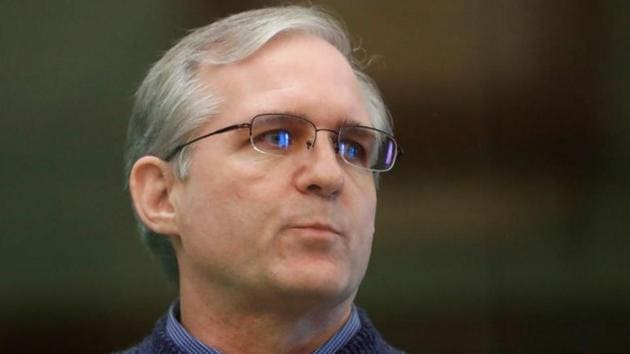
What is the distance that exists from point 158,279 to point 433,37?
3.79 feet

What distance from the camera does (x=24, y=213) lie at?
11.0 ft

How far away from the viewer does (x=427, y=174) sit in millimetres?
3396

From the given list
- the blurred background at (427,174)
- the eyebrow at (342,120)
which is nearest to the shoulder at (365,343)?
the eyebrow at (342,120)

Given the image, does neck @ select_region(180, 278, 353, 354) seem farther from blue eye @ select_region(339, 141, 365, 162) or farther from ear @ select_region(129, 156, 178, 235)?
blue eye @ select_region(339, 141, 365, 162)

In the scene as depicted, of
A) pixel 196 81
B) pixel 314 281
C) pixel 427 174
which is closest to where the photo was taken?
pixel 314 281

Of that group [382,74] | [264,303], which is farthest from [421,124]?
[264,303]

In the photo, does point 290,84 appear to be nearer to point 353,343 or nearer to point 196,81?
point 196,81

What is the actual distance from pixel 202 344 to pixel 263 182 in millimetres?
372

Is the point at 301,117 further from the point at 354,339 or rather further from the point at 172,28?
the point at 172,28

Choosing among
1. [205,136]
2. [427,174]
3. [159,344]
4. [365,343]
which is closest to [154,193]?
[205,136]

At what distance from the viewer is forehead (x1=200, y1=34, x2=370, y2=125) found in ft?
6.62

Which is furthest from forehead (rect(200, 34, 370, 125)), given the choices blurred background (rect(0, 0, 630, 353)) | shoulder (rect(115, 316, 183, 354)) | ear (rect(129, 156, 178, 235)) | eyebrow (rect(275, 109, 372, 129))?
blurred background (rect(0, 0, 630, 353))

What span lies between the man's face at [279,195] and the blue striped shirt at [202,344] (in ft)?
0.33

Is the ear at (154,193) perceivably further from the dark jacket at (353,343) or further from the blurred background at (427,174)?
the blurred background at (427,174)
